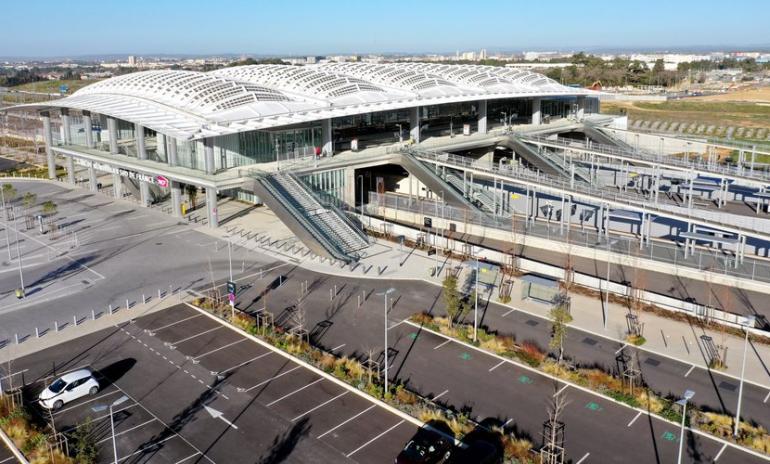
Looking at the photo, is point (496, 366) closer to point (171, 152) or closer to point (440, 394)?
point (440, 394)

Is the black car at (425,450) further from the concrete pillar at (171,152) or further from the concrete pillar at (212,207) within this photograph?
the concrete pillar at (171,152)

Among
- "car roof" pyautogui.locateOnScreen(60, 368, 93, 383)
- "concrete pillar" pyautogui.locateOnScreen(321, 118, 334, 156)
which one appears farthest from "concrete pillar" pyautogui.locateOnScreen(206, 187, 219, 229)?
"car roof" pyautogui.locateOnScreen(60, 368, 93, 383)

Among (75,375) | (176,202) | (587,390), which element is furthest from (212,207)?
(587,390)

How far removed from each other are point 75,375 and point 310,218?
19.4 meters

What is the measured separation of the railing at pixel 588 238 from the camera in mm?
32969

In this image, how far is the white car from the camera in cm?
2198

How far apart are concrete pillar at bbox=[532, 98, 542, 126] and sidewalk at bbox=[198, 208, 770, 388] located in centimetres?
3433

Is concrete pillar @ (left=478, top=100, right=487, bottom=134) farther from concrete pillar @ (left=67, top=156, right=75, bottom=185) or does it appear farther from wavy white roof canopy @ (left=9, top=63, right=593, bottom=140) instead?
concrete pillar @ (left=67, top=156, right=75, bottom=185)

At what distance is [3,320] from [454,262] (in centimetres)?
2259

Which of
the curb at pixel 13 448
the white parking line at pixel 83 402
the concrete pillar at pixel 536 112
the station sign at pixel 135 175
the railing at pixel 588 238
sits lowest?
the curb at pixel 13 448

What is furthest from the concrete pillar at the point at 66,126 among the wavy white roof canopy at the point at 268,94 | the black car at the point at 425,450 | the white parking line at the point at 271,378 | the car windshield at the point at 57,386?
the black car at the point at 425,450

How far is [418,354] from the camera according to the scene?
84.7ft

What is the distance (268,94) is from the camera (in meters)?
48.6

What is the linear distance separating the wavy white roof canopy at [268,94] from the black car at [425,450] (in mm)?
27377
